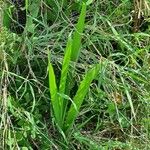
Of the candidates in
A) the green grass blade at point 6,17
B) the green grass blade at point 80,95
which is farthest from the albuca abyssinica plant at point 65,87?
the green grass blade at point 6,17

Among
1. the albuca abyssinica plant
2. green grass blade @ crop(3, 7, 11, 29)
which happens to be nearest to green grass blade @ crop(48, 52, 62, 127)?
the albuca abyssinica plant

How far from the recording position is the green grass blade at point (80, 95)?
1.70 metres

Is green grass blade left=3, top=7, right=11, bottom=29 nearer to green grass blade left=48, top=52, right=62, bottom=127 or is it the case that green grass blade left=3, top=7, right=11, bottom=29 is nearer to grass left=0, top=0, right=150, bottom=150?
grass left=0, top=0, right=150, bottom=150

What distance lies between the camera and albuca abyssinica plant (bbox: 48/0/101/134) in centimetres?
169

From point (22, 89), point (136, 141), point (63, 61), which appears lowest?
point (136, 141)

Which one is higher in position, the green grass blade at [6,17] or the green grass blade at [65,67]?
the green grass blade at [6,17]

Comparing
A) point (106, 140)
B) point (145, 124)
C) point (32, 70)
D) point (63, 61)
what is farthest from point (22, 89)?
point (145, 124)

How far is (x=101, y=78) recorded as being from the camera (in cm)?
180

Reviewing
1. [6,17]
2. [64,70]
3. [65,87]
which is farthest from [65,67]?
[6,17]

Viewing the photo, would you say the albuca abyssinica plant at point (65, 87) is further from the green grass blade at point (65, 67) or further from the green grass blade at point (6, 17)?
the green grass blade at point (6, 17)

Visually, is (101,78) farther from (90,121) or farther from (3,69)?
(3,69)

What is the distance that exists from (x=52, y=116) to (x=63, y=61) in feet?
0.74

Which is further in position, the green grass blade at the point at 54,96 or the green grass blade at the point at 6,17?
the green grass blade at the point at 6,17

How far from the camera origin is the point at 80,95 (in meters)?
1.73
